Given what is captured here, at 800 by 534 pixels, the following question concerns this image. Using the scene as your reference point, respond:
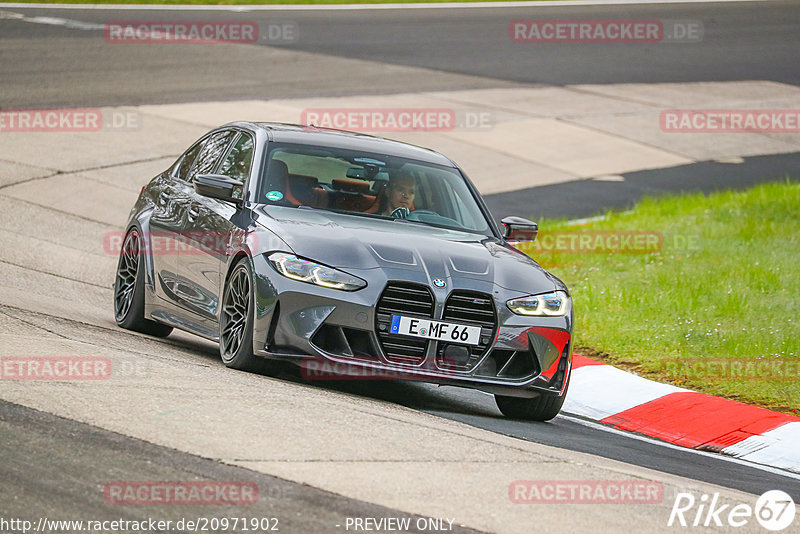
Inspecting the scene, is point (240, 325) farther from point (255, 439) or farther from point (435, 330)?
point (255, 439)

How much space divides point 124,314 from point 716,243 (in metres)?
7.79

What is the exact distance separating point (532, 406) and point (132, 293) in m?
3.34

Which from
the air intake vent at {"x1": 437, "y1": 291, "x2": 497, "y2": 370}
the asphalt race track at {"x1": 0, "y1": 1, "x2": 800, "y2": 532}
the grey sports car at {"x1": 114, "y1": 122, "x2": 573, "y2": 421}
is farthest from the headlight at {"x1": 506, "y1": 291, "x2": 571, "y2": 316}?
the asphalt race track at {"x1": 0, "y1": 1, "x2": 800, "y2": 532}

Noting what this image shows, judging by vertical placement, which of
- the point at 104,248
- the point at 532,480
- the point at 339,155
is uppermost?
the point at 339,155

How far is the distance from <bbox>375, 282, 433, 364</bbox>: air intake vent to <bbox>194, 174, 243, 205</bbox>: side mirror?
1522 millimetres

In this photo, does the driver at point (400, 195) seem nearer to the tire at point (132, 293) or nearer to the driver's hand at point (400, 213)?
the driver's hand at point (400, 213)

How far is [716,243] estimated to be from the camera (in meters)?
15.2

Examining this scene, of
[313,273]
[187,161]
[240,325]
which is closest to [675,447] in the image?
[313,273]

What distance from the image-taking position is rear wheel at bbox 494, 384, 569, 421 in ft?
26.7

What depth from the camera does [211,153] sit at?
975cm

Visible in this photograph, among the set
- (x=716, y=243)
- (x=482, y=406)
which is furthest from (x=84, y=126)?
(x=482, y=406)

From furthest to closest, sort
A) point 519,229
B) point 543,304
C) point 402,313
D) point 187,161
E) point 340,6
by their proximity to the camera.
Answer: point 340,6 < point 187,161 < point 519,229 < point 543,304 < point 402,313

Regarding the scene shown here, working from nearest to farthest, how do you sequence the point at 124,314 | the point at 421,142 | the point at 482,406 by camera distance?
the point at 482,406 < the point at 124,314 < the point at 421,142

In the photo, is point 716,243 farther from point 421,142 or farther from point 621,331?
point 421,142
